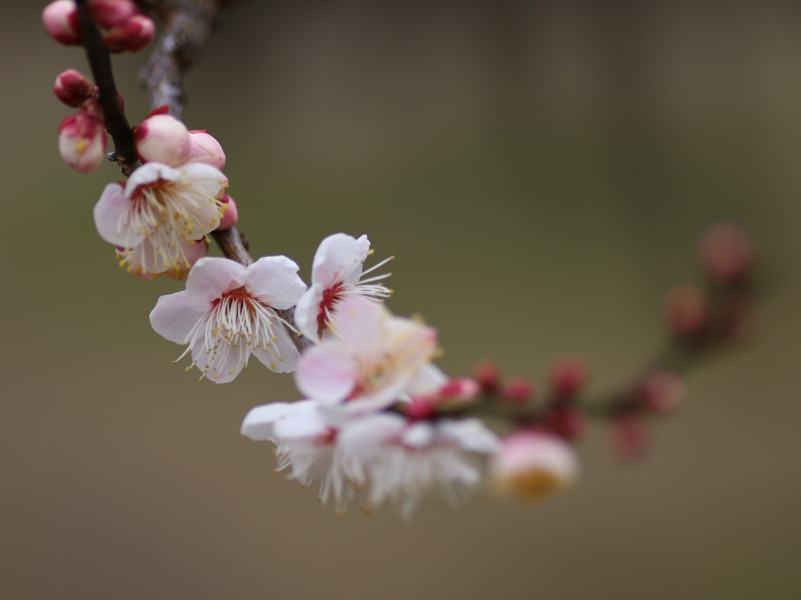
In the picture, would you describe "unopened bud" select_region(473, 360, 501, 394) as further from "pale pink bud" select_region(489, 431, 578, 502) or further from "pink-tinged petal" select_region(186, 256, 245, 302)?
"pink-tinged petal" select_region(186, 256, 245, 302)

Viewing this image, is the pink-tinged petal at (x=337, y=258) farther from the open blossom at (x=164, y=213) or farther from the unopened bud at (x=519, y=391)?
the unopened bud at (x=519, y=391)

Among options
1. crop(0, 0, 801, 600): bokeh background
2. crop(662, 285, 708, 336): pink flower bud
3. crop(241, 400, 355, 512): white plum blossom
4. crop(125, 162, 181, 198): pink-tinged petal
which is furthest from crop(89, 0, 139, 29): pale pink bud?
crop(0, 0, 801, 600): bokeh background

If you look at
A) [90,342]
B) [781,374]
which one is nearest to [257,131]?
[90,342]

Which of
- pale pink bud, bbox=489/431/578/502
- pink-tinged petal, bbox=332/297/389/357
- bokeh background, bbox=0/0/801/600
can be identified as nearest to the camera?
pale pink bud, bbox=489/431/578/502

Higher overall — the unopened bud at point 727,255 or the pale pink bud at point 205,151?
the pale pink bud at point 205,151

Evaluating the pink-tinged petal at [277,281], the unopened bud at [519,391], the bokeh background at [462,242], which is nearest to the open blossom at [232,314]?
the pink-tinged petal at [277,281]

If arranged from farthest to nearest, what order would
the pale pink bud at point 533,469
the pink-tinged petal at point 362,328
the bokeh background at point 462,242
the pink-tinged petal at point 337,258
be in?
the bokeh background at point 462,242, the pink-tinged petal at point 337,258, the pink-tinged petal at point 362,328, the pale pink bud at point 533,469

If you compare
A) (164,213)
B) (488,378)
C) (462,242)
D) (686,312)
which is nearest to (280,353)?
(164,213)
